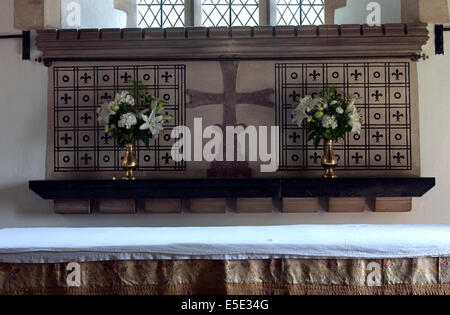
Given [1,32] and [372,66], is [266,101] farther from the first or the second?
[1,32]

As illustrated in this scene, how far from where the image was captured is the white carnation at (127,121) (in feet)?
11.3

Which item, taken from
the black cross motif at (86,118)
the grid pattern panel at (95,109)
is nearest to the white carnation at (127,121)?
→ the grid pattern panel at (95,109)

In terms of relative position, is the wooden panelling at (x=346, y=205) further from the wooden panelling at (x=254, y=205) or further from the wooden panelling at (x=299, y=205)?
the wooden panelling at (x=254, y=205)

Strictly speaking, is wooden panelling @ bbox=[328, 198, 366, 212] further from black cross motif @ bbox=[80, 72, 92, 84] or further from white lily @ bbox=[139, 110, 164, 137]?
black cross motif @ bbox=[80, 72, 92, 84]

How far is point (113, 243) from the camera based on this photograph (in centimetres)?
234

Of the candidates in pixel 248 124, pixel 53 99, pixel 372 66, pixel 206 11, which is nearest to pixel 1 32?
pixel 53 99

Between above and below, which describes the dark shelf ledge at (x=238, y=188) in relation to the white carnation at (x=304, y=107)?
below

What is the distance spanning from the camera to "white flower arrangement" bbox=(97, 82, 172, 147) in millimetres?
3498

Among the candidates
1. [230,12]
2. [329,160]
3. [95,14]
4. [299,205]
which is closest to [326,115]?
[329,160]

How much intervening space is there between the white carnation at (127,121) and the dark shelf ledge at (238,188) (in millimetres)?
410

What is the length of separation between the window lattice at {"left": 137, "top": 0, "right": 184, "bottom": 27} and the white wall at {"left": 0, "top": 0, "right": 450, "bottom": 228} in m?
0.96

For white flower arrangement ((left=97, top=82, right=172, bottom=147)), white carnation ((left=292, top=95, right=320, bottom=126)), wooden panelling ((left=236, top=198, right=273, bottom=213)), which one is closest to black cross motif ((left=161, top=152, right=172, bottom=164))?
white flower arrangement ((left=97, top=82, right=172, bottom=147))

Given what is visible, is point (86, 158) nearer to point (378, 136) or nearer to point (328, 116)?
point (328, 116)

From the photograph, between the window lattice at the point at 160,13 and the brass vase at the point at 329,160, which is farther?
the window lattice at the point at 160,13
